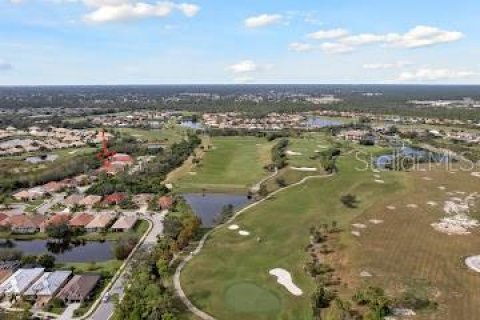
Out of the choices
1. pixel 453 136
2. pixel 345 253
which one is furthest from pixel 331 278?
pixel 453 136

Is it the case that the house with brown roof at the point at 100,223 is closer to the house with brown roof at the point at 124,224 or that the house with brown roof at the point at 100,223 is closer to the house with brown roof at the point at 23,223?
the house with brown roof at the point at 124,224

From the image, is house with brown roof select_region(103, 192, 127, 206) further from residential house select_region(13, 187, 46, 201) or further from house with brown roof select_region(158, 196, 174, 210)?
residential house select_region(13, 187, 46, 201)

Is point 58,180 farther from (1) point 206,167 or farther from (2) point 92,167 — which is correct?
(1) point 206,167

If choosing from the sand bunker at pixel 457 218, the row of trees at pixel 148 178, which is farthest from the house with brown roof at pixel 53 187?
the sand bunker at pixel 457 218

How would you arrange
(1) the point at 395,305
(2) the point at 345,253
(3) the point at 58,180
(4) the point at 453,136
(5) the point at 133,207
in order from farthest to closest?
1. (4) the point at 453,136
2. (3) the point at 58,180
3. (5) the point at 133,207
4. (2) the point at 345,253
5. (1) the point at 395,305

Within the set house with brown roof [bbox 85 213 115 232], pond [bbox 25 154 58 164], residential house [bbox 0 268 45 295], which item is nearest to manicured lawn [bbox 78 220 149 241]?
house with brown roof [bbox 85 213 115 232]

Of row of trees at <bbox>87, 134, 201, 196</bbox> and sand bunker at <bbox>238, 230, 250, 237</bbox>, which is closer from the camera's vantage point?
sand bunker at <bbox>238, 230, 250, 237</bbox>

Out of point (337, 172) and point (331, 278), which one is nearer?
point (331, 278)
